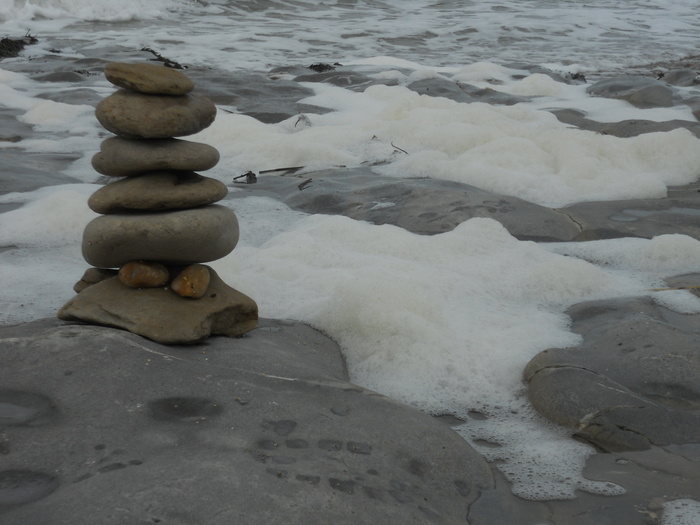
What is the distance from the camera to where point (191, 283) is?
3236 millimetres

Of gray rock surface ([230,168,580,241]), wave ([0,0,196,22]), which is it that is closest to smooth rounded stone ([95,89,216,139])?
gray rock surface ([230,168,580,241])

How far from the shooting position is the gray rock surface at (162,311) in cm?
304

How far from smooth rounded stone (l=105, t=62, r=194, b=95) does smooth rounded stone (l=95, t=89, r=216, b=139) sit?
0.05 m

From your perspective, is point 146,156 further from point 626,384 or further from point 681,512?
point 681,512

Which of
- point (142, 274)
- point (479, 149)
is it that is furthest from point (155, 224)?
point (479, 149)

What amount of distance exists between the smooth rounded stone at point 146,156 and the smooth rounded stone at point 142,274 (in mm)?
416

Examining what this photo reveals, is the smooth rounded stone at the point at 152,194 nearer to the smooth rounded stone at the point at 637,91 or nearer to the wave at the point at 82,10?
the smooth rounded stone at the point at 637,91

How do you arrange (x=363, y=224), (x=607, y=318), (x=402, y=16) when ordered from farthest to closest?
(x=402, y=16) < (x=363, y=224) < (x=607, y=318)

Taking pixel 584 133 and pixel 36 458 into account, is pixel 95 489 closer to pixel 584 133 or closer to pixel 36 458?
pixel 36 458

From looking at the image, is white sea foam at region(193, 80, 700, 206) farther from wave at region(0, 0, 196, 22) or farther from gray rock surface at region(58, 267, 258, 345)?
wave at region(0, 0, 196, 22)

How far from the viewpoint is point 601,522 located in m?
2.34

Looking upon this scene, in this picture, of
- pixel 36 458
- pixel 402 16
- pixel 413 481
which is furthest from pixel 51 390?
pixel 402 16

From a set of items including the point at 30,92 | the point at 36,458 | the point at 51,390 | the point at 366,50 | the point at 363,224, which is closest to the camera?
the point at 36,458

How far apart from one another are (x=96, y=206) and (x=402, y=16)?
1745 centimetres
